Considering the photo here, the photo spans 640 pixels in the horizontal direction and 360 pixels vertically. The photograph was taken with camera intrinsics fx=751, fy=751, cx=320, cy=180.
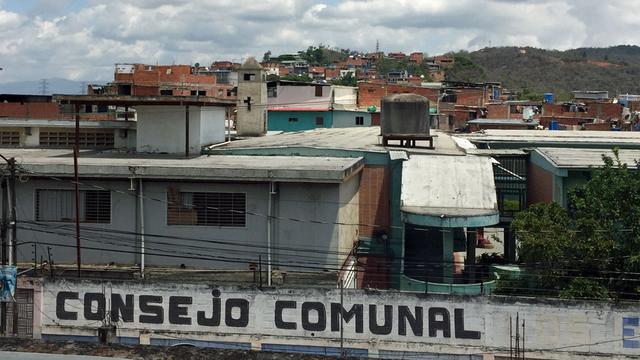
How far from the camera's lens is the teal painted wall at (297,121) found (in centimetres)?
4834

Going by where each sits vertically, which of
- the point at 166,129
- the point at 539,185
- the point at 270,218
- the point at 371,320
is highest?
the point at 166,129

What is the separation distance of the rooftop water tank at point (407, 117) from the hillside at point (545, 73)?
114391 millimetres

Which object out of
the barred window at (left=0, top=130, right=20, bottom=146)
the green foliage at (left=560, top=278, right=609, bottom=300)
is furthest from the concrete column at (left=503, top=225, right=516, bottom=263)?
the barred window at (left=0, top=130, right=20, bottom=146)

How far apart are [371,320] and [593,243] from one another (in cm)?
589

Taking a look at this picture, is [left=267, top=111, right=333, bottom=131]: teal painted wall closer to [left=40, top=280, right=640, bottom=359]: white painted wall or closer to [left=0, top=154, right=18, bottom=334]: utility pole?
[left=0, top=154, right=18, bottom=334]: utility pole

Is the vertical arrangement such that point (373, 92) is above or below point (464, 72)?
below

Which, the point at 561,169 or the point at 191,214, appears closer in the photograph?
the point at 191,214

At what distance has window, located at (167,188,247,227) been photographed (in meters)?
20.6

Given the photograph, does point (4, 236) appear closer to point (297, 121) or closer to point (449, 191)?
point (449, 191)

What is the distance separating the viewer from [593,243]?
18.3 meters

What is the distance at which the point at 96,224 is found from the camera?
68.6 feet

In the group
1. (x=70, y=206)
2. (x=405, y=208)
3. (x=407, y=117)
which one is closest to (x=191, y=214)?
(x=70, y=206)

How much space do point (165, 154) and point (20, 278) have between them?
7963 mm

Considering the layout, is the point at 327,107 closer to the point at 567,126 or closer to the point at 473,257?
the point at 567,126
